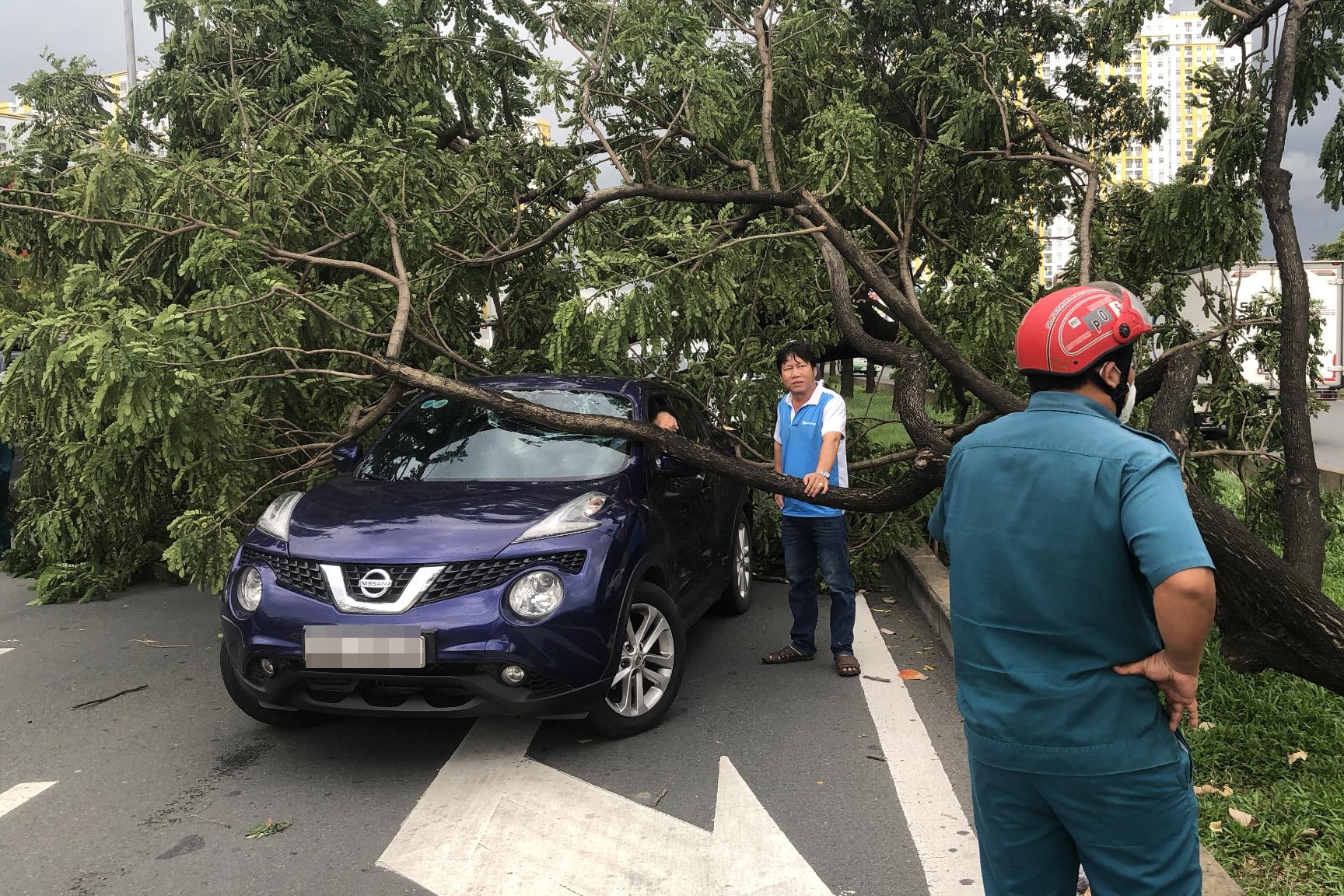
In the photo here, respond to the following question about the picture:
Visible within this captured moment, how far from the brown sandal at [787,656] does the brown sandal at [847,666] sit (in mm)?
277

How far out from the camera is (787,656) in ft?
19.6

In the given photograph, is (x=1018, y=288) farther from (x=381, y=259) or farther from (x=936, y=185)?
(x=381, y=259)

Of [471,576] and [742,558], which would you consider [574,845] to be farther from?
[742,558]

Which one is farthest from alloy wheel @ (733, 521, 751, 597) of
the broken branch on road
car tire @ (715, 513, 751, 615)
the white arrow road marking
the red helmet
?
the red helmet

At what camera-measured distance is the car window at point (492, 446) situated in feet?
17.4

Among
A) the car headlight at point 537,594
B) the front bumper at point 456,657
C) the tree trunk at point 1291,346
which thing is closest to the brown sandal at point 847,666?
the front bumper at point 456,657

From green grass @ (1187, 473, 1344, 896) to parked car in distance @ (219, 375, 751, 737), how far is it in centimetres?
234

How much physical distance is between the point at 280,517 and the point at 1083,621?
376cm

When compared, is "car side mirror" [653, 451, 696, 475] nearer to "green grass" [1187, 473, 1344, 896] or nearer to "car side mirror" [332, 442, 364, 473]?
"car side mirror" [332, 442, 364, 473]

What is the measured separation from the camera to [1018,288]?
7438mm

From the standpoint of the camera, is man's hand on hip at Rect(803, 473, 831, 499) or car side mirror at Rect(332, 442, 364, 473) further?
car side mirror at Rect(332, 442, 364, 473)

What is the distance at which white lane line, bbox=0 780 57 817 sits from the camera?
4094 mm

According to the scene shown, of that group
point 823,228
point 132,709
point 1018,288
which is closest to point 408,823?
point 132,709

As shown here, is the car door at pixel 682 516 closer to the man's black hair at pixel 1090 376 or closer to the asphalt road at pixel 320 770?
the asphalt road at pixel 320 770
